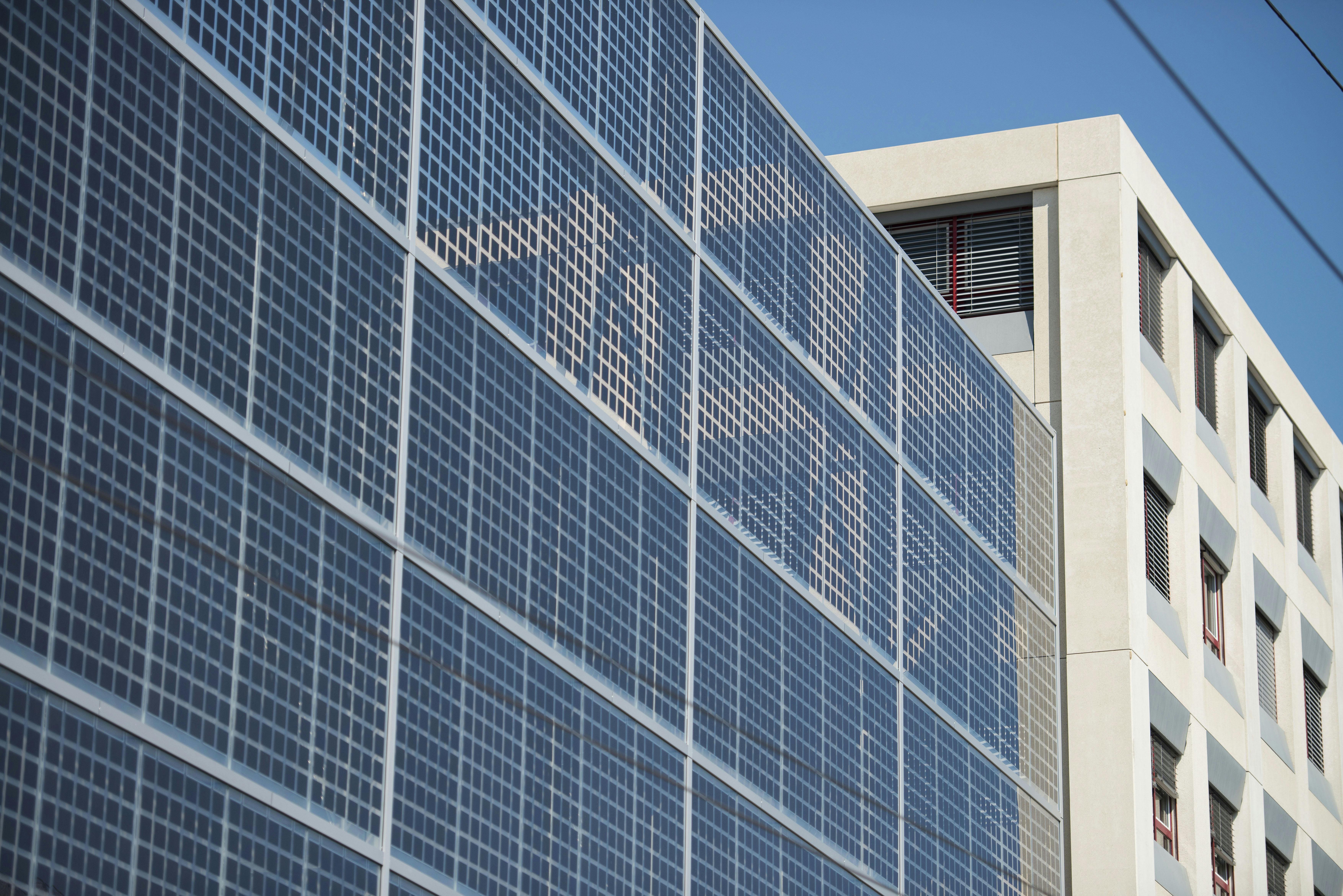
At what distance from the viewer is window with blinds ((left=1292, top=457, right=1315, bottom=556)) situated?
4141cm

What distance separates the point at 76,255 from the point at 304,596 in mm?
2470

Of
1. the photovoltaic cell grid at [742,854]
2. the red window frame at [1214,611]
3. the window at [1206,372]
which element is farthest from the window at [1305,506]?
the photovoltaic cell grid at [742,854]

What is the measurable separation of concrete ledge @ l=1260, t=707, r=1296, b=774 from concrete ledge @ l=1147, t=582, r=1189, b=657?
4.21 meters

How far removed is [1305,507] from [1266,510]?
13.8 feet

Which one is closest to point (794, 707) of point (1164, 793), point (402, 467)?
point (402, 467)

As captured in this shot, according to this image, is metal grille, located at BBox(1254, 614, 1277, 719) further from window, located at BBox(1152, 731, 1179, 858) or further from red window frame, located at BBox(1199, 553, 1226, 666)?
window, located at BBox(1152, 731, 1179, 858)

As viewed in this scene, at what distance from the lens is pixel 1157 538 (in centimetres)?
3244

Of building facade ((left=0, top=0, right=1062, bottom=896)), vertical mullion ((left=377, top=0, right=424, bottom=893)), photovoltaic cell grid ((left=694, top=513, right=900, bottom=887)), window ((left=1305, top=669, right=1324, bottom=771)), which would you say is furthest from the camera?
window ((left=1305, top=669, right=1324, bottom=771))

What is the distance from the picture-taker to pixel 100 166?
1175 cm

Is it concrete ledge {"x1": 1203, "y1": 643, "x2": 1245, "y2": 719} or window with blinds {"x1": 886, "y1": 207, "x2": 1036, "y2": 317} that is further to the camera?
concrete ledge {"x1": 1203, "y1": 643, "x2": 1245, "y2": 719}

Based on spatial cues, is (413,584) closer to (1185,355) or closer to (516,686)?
(516,686)

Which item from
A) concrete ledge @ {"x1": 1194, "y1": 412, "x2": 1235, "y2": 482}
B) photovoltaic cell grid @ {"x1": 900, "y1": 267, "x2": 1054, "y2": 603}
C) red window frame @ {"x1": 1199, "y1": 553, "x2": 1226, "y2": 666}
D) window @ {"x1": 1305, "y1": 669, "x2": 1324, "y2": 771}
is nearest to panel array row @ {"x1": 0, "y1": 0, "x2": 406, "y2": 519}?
photovoltaic cell grid @ {"x1": 900, "y1": 267, "x2": 1054, "y2": 603}

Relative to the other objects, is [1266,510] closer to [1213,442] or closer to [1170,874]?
[1213,442]

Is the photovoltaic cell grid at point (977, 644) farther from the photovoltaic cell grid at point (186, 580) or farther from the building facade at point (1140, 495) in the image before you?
the photovoltaic cell grid at point (186, 580)
